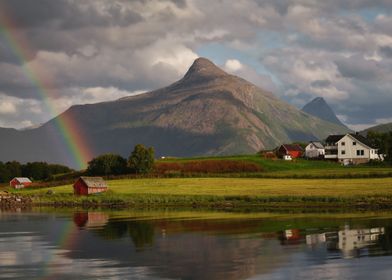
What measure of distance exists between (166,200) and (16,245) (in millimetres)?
54378

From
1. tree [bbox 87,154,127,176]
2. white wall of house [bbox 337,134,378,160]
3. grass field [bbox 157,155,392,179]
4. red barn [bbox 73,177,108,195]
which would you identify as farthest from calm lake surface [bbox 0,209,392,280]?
white wall of house [bbox 337,134,378,160]

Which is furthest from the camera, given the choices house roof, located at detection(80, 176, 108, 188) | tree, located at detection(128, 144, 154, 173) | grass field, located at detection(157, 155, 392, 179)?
tree, located at detection(128, 144, 154, 173)

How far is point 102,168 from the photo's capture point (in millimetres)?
165375

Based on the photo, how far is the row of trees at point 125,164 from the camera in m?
160

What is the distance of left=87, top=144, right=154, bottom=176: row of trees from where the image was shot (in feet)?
524

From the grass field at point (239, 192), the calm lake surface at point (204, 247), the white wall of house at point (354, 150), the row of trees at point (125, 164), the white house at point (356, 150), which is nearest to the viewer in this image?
the calm lake surface at point (204, 247)

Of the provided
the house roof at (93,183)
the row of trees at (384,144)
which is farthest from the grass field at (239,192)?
the row of trees at (384,144)

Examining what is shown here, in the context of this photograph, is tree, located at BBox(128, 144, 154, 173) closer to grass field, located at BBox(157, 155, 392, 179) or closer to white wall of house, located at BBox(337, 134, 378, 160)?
grass field, located at BBox(157, 155, 392, 179)

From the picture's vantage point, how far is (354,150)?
19762cm

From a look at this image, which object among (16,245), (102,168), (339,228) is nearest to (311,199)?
(339,228)

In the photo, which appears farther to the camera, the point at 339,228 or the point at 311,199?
the point at 311,199

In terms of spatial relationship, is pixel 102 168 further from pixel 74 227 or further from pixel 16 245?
pixel 16 245

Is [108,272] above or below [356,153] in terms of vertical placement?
below

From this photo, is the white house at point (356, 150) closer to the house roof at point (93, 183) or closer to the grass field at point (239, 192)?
the grass field at point (239, 192)
